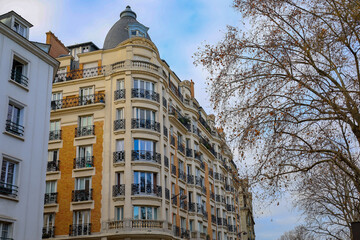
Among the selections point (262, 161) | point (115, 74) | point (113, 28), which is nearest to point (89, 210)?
point (115, 74)

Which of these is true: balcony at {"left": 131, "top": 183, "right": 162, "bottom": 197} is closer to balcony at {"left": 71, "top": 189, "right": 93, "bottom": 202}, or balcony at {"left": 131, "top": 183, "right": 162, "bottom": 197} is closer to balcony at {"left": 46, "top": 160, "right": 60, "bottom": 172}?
balcony at {"left": 71, "top": 189, "right": 93, "bottom": 202}

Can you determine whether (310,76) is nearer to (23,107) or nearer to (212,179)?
(23,107)

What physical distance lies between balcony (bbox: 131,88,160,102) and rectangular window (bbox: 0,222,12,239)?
16321mm

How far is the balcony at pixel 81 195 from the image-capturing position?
2999 cm

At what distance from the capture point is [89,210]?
29688 millimetres

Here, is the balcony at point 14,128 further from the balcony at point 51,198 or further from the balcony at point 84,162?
the balcony at point 51,198

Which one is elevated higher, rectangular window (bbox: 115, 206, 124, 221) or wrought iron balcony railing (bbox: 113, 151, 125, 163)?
wrought iron balcony railing (bbox: 113, 151, 125, 163)

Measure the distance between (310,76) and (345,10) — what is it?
2244 mm

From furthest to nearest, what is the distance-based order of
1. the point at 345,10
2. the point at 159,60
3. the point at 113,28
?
the point at 113,28
the point at 159,60
the point at 345,10

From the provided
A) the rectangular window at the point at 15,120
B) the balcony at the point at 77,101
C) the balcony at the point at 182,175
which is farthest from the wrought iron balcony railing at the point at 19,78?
the balcony at the point at 182,175

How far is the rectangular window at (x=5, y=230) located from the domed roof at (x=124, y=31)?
21827mm

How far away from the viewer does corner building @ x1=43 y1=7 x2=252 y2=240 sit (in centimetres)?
2927

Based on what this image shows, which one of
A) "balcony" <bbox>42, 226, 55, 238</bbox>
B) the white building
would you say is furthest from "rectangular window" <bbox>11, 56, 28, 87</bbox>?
"balcony" <bbox>42, 226, 55, 238</bbox>

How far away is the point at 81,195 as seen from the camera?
98.8ft
